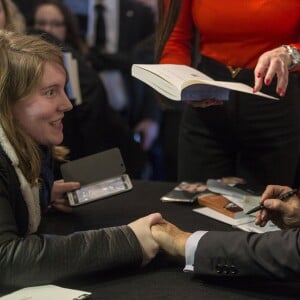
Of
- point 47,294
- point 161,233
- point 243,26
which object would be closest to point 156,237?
point 161,233

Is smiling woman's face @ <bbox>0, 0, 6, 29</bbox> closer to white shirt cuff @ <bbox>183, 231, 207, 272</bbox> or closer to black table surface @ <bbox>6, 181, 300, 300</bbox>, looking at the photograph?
black table surface @ <bbox>6, 181, 300, 300</bbox>

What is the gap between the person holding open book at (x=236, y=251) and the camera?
1131mm

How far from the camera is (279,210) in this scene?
4.63ft

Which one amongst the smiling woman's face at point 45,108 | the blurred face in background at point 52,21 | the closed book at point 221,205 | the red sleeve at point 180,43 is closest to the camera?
the smiling woman's face at point 45,108

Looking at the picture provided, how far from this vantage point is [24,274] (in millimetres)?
1137

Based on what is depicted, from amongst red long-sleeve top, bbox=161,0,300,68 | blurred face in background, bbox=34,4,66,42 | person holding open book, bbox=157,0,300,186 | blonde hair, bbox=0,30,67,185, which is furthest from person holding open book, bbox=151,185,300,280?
blurred face in background, bbox=34,4,66,42

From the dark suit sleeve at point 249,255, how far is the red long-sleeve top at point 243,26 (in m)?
0.70

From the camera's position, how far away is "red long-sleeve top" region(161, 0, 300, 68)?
169 cm

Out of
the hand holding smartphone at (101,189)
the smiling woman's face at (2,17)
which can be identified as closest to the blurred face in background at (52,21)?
the smiling woman's face at (2,17)

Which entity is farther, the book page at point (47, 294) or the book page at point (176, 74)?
the book page at point (176, 74)

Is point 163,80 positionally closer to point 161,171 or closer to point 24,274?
point 24,274

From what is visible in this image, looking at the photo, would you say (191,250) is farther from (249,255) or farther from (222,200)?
(222,200)

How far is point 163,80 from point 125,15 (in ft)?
8.58

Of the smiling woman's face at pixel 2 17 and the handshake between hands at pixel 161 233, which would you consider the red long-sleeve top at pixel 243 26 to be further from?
the smiling woman's face at pixel 2 17
